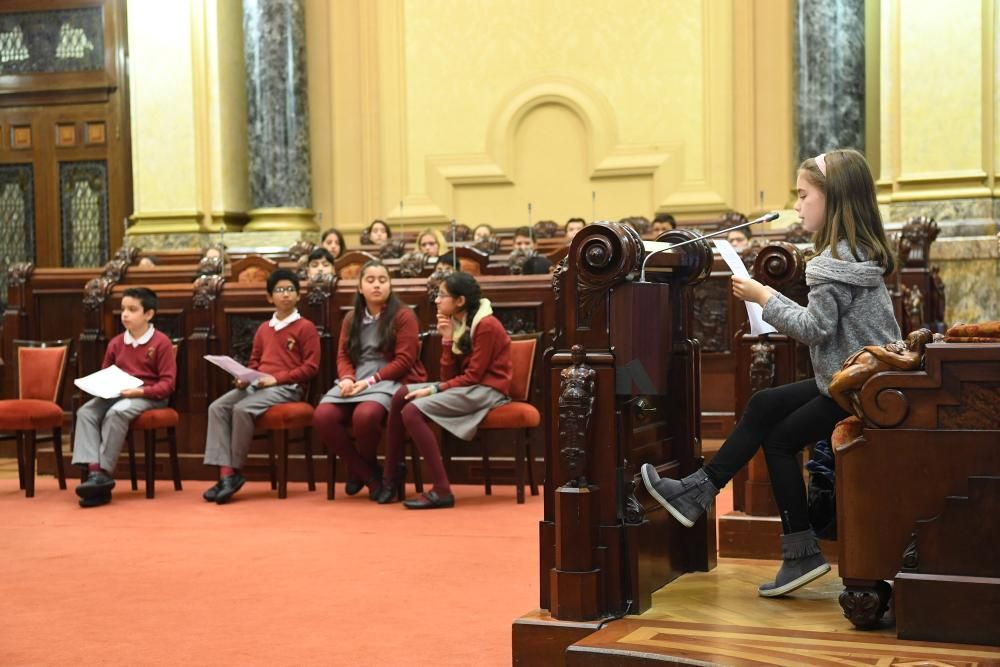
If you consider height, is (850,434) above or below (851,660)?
above

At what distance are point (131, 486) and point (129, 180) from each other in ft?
20.4

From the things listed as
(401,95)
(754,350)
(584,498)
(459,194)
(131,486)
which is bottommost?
(131,486)

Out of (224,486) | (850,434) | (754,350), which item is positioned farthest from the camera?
(224,486)

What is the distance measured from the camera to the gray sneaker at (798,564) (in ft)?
12.2

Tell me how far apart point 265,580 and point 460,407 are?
1.92m

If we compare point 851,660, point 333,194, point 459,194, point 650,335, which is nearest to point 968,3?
point 459,194

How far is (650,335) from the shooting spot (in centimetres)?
376

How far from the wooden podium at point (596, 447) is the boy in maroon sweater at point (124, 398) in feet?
12.7

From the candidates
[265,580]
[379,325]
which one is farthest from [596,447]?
[379,325]

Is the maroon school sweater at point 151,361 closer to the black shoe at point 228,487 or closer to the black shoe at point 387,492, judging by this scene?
the black shoe at point 228,487

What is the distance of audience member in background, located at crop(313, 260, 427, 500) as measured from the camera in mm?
6773

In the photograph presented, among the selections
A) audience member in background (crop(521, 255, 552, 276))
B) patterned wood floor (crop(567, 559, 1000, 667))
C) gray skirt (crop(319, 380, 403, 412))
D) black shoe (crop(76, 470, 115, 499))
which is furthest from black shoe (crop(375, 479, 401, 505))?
patterned wood floor (crop(567, 559, 1000, 667))

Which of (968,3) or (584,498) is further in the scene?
(968,3)

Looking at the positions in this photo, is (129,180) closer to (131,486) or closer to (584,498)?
(131,486)
